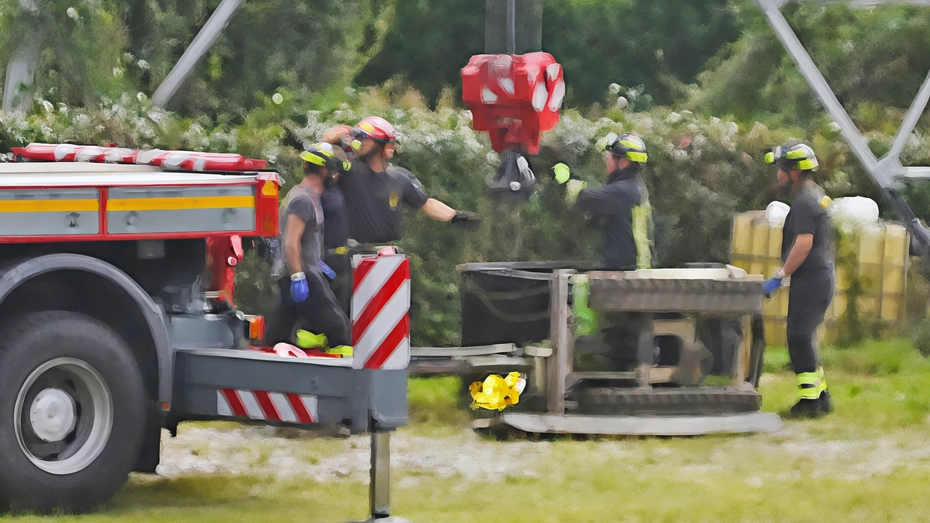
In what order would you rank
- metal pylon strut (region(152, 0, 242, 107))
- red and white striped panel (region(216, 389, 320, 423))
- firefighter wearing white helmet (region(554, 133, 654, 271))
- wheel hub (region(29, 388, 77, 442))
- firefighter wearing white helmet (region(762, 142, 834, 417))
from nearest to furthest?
wheel hub (region(29, 388, 77, 442)) → red and white striped panel (region(216, 389, 320, 423)) → firefighter wearing white helmet (region(554, 133, 654, 271)) → firefighter wearing white helmet (region(762, 142, 834, 417)) → metal pylon strut (region(152, 0, 242, 107))

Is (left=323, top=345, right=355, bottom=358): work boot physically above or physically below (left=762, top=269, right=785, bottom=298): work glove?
below

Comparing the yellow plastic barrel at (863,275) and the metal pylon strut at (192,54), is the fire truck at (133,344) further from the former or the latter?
the metal pylon strut at (192,54)

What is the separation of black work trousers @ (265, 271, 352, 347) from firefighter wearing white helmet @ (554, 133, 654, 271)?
1.77 meters

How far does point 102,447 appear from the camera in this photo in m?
6.78

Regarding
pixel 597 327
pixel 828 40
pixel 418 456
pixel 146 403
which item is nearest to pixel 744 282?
pixel 597 327

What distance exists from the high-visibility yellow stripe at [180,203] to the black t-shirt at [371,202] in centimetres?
284

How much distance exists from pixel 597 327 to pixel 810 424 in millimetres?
1423

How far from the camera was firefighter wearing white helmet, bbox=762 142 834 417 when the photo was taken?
1033 centimetres

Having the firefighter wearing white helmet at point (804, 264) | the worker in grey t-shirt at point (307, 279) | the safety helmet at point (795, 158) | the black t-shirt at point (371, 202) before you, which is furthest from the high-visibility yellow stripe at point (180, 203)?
the safety helmet at point (795, 158)

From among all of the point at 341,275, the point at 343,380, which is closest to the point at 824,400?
the point at 341,275

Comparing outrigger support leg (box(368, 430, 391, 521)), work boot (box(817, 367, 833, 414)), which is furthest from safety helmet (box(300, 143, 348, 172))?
work boot (box(817, 367, 833, 414))

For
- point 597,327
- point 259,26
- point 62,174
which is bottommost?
point 597,327

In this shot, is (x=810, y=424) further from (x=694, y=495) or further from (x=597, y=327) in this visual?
(x=694, y=495)

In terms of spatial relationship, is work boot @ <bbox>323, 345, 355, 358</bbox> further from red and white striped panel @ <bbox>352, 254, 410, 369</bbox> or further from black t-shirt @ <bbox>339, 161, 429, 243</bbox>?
red and white striped panel @ <bbox>352, 254, 410, 369</bbox>
